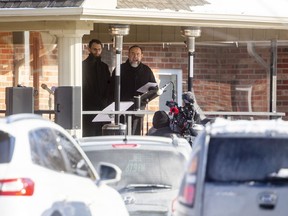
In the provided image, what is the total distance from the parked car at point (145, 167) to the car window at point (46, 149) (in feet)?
5.22

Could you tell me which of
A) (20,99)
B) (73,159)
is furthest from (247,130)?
(20,99)

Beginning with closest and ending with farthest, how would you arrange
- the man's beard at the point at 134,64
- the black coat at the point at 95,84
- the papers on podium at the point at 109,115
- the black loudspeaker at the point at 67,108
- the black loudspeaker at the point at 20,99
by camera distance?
1. the black loudspeaker at the point at 20,99
2. the black loudspeaker at the point at 67,108
3. the papers on podium at the point at 109,115
4. the man's beard at the point at 134,64
5. the black coat at the point at 95,84

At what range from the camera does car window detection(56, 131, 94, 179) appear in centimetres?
1079

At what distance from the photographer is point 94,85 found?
2092cm

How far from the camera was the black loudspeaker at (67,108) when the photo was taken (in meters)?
17.1

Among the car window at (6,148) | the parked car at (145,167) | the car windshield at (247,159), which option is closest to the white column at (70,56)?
the parked car at (145,167)

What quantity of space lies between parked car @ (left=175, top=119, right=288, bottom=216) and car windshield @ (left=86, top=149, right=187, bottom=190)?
2.06 metres

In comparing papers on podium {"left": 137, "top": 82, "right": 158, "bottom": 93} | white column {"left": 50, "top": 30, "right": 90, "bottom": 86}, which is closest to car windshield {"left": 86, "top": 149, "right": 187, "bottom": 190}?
white column {"left": 50, "top": 30, "right": 90, "bottom": 86}

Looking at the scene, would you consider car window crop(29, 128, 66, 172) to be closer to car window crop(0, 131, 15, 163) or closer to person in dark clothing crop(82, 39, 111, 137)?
car window crop(0, 131, 15, 163)

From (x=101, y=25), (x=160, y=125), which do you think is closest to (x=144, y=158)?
(x=160, y=125)

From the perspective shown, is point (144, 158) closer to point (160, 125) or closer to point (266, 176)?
point (266, 176)

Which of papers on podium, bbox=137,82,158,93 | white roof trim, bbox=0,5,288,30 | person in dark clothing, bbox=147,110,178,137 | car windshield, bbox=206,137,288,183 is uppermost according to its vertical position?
white roof trim, bbox=0,5,288,30

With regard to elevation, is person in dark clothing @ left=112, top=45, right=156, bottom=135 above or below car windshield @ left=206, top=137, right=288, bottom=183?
above

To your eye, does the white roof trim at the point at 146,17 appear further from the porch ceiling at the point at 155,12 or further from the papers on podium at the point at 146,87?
the papers on podium at the point at 146,87
